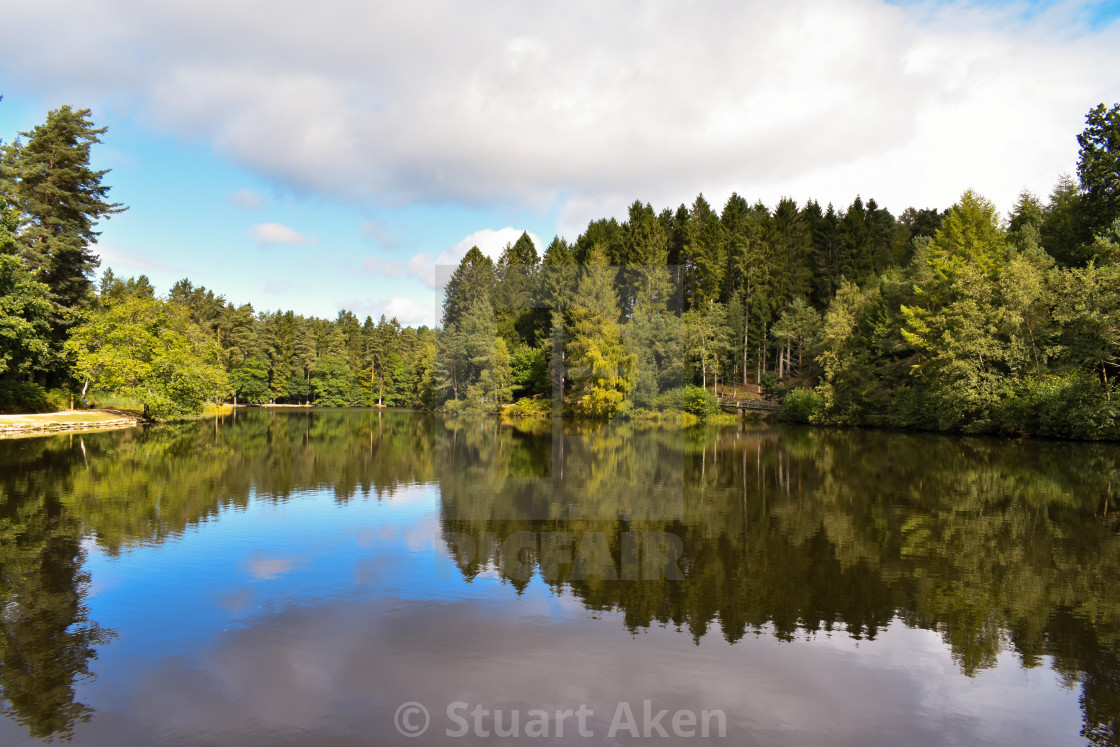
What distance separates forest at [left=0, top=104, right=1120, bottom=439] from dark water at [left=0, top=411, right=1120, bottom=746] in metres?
19.4

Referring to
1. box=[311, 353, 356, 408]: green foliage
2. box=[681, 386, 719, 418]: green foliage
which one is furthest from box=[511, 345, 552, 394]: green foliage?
box=[311, 353, 356, 408]: green foliage

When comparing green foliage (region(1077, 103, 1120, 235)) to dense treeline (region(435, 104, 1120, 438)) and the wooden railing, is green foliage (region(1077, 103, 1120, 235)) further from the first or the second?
the wooden railing

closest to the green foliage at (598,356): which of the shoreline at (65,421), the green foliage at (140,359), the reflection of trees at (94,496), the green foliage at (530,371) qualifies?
the green foliage at (530,371)

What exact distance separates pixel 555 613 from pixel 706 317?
2068 inches

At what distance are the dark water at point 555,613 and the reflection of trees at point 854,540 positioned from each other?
74mm

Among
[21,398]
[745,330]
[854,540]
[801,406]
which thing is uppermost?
[745,330]

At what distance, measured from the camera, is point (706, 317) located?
58719 millimetres

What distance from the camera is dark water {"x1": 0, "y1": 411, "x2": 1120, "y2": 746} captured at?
20.2ft

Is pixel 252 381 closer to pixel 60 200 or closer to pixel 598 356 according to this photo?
pixel 60 200

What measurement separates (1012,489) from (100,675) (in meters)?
A: 22.7

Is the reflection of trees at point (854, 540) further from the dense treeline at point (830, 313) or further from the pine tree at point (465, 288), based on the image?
the pine tree at point (465, 288)

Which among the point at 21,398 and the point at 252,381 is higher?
the point at 252,381

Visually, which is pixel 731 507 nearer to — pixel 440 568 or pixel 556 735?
pixel 440 568

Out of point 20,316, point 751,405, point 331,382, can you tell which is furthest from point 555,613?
point 331,382
